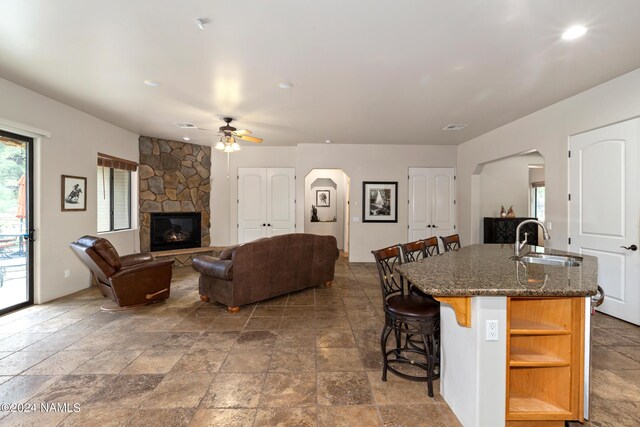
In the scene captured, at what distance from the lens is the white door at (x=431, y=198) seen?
6801 millimetres

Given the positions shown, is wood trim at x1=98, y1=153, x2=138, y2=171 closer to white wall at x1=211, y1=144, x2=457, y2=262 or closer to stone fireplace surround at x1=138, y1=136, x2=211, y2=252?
stone fireplace surround at x1=138, y1=136, x2=211, y2=252

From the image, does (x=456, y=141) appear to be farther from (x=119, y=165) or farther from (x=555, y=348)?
(x=119, y=165)

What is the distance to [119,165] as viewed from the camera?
5398 millimetres

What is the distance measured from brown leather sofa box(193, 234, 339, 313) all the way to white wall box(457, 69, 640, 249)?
334cm

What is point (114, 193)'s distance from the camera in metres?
5.51

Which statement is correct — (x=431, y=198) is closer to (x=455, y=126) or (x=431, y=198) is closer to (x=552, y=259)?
(x=455, y=126)

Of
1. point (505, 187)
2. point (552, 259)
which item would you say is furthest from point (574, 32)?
point (505, 187)

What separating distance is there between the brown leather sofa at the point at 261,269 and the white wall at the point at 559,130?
132 inches

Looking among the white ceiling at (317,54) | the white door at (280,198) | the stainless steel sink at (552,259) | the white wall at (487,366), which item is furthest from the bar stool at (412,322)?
the white door at (280,198)

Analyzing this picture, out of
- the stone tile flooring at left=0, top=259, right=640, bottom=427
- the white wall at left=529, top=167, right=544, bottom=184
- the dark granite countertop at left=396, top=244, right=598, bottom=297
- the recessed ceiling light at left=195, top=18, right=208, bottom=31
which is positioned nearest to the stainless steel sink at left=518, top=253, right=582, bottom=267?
the dark granite countertop at left=396, top=244, right=598, bottom=297

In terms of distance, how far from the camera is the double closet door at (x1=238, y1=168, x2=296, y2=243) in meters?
7.18

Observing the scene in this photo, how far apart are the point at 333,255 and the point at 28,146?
175 inches

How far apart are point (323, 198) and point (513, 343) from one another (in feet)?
23.9

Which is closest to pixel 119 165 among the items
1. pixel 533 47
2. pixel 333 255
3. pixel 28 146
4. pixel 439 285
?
pixel 28 146
